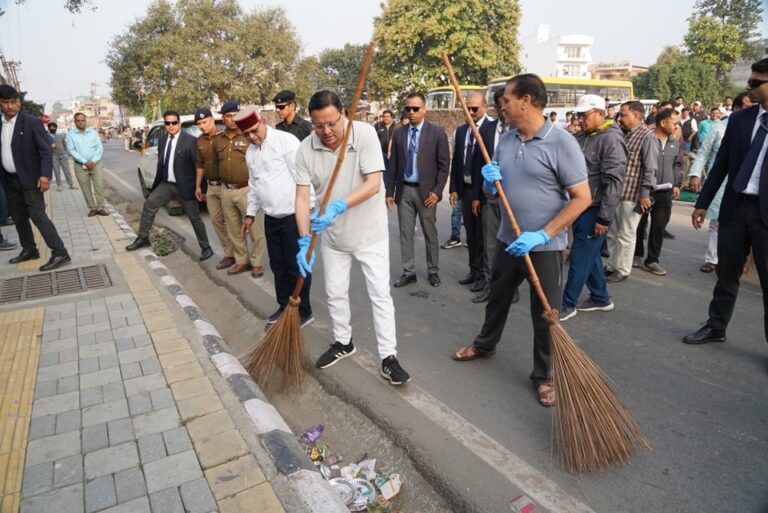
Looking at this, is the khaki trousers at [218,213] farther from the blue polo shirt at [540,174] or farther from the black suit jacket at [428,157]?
the blue polo shirt at [540,174]

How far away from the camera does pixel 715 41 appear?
3111 centimetres

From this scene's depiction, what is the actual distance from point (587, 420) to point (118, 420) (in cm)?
259

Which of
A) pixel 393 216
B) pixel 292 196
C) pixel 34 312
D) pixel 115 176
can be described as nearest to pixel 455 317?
pixel 292 196

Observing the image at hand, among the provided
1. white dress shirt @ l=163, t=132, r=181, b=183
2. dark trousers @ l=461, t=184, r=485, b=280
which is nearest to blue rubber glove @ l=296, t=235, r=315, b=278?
dark trousers @ l=461, t=184, r=485, b=280

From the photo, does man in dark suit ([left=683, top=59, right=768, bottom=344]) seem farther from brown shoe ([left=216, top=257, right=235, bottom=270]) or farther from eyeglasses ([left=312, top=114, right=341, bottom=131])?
brown shoe ([left=216, top=257, right=235, bottom=270])

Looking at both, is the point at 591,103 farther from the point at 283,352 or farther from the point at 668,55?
the point at 668,55

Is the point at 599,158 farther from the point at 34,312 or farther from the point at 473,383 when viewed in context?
the point at 34,312

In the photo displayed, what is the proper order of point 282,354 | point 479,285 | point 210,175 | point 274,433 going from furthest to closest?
point 210,175, point 479,285, point 282,354, point 274,433

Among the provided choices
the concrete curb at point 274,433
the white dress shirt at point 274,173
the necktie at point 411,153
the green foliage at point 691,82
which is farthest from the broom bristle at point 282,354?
the green foliage at point 691,82

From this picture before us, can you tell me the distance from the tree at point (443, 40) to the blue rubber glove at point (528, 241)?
33.2 meters

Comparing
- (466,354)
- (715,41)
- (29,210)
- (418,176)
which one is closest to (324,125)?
(466,354)

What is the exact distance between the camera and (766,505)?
222 cm

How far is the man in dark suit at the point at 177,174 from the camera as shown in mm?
6344

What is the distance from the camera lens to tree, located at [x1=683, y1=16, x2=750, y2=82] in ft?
99.3
